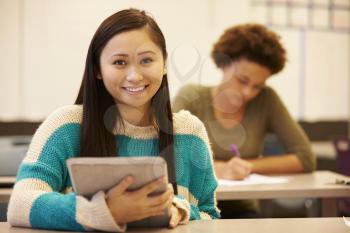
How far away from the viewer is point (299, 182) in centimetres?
225

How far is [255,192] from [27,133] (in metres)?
2.30

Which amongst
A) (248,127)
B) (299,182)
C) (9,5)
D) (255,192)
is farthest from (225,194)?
(9,5)

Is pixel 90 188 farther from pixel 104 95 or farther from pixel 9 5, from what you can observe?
pixel 9 5

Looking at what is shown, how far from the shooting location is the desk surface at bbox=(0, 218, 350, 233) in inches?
49.7

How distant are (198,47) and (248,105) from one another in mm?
954

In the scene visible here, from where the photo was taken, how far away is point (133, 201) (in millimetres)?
1147

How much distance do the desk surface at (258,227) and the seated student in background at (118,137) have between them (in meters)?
0.03

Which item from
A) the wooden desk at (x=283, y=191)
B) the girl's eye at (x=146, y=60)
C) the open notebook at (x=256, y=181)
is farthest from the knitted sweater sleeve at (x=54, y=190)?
the open notebook at (x=256, y=181)

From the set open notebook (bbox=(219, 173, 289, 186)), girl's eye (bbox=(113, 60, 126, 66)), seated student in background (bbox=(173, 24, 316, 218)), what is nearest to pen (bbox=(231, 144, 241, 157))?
seated student in background (bbox=(173, 24, 316, 218))

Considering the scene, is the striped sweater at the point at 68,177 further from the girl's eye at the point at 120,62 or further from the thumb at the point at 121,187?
the girl's eye at the point at 120,62

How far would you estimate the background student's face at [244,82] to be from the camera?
2584 mm

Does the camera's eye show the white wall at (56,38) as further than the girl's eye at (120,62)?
Yes

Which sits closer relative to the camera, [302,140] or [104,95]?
[104,95]

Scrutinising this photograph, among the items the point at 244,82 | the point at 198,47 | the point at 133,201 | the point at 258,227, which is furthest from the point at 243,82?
the point at 133,201
